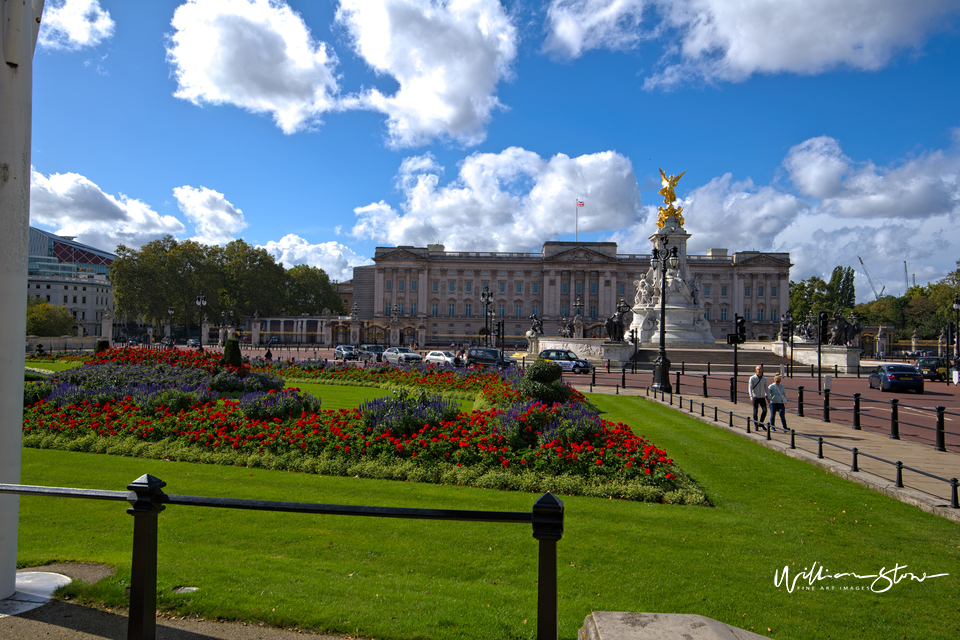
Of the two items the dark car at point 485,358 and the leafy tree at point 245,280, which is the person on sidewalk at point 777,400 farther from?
the leafy tree at point 245,280

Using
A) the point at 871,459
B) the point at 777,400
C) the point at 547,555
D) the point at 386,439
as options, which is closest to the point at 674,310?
the point at 777,400

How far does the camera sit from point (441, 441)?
9133mm

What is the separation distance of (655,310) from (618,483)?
40814mm

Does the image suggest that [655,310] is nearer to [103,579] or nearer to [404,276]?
[103,579]

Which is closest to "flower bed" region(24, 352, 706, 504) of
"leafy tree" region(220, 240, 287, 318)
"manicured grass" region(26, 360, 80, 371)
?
"manicured grass" region(26, 360, 80, 371)

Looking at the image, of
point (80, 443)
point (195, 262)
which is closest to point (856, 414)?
point (80, 443)

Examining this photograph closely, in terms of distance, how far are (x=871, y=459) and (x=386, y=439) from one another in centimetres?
882

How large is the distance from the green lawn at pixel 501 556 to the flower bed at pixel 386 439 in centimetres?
55

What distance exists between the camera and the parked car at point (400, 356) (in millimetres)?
39266

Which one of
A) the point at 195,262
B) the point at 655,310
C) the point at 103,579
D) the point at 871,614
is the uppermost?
the point at 195,262

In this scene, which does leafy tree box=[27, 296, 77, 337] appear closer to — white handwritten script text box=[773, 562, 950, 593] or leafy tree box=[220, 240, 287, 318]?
leafy tree box=[220, 240, 287, 318]

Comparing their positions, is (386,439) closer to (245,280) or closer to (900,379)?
(900,379)

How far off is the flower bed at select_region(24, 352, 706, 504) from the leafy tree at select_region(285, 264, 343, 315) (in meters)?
87.4

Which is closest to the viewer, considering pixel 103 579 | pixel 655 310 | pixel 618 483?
pixel 103 579
